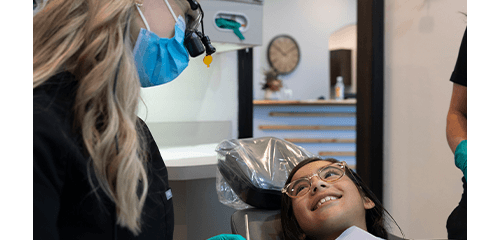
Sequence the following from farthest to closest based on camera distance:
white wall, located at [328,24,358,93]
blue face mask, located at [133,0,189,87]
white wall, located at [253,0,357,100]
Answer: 1. white wall, located at [328,24,358,93]
2. white wall, located at [253,0,357,100]
3. blue face mask, located at [133,0,189,87]

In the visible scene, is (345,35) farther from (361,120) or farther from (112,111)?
(112,111)

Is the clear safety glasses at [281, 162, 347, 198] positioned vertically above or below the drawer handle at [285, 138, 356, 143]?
above

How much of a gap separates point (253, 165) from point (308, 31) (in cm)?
505

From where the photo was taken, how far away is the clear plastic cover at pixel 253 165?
4.50 ft

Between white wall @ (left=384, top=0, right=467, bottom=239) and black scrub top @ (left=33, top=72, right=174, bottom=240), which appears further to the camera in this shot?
white wall @ (left=384, top=0, right=467, bottom=239)

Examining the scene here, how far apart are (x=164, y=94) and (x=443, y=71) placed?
163 cm

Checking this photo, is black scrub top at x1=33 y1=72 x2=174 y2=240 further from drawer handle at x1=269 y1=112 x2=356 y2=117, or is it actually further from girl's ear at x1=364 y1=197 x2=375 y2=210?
drawer handle at x1=269 y1=112 x2=356 y2=117

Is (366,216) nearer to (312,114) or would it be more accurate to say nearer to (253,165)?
(253,165)

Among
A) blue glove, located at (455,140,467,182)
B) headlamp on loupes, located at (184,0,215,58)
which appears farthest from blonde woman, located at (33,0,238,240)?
blue glove, located at (455,140,467,182)

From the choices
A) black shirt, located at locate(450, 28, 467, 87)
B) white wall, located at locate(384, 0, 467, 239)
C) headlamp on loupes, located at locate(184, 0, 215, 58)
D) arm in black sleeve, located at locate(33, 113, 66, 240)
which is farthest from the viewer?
white wall, located at locate(384, 0, 467, 239)

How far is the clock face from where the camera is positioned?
5988mm

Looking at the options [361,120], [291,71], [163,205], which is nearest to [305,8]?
[291,71]

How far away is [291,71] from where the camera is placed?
6.09m

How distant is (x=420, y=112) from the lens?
1993mm
